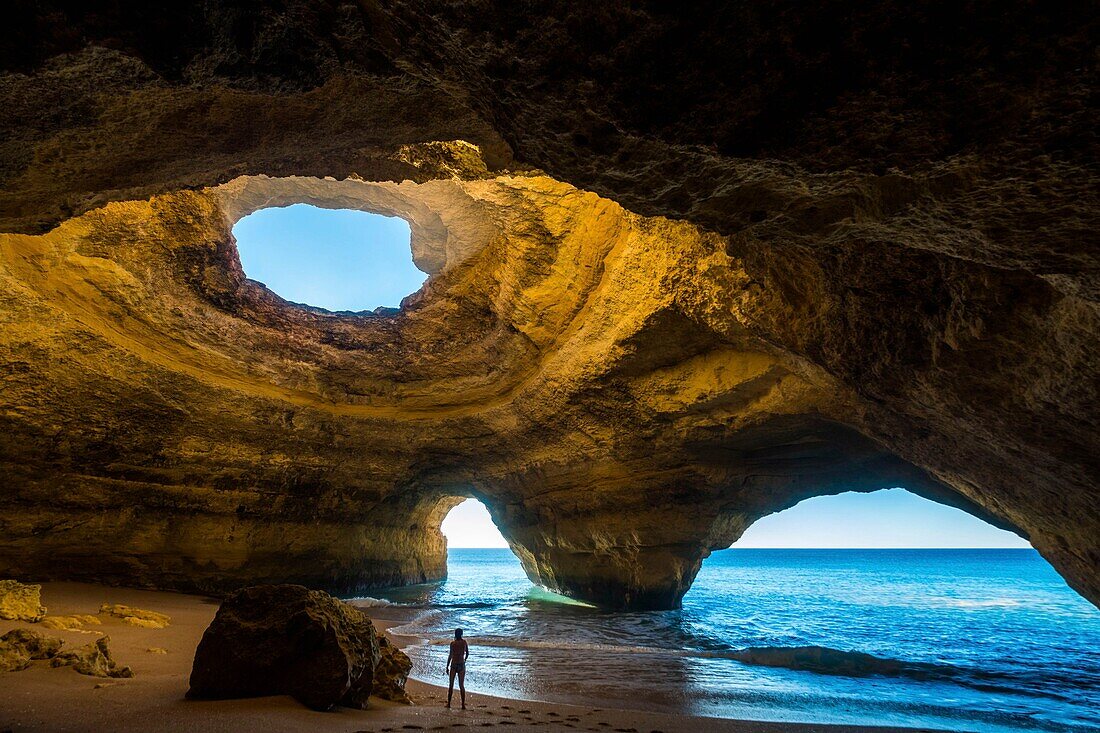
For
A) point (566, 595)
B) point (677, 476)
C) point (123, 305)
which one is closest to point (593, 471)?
point (677, 476)

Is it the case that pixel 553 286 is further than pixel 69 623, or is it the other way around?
pixel 553 286

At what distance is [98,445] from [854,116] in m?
13.1

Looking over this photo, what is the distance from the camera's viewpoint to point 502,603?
59.2 feet

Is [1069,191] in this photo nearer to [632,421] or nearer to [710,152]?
[710,152]

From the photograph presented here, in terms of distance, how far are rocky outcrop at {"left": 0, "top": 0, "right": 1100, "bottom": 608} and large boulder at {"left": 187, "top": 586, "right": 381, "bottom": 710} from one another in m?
3.39

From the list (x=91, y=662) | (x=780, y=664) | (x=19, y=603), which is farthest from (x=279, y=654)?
(x=780, y=664)

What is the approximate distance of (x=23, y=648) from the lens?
463 cm

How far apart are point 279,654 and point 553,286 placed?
735 centimetres

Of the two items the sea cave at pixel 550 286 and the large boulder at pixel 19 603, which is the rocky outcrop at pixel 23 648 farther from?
→ the large boulder at pixel 19 603

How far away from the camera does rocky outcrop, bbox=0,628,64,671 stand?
14.3 ft

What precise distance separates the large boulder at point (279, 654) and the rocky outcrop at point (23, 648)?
1.60m

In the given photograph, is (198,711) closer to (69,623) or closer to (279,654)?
(279,654)

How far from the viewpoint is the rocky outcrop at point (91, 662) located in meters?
4.45

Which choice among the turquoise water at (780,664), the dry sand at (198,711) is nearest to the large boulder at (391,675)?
the dry sand at (198,711)
